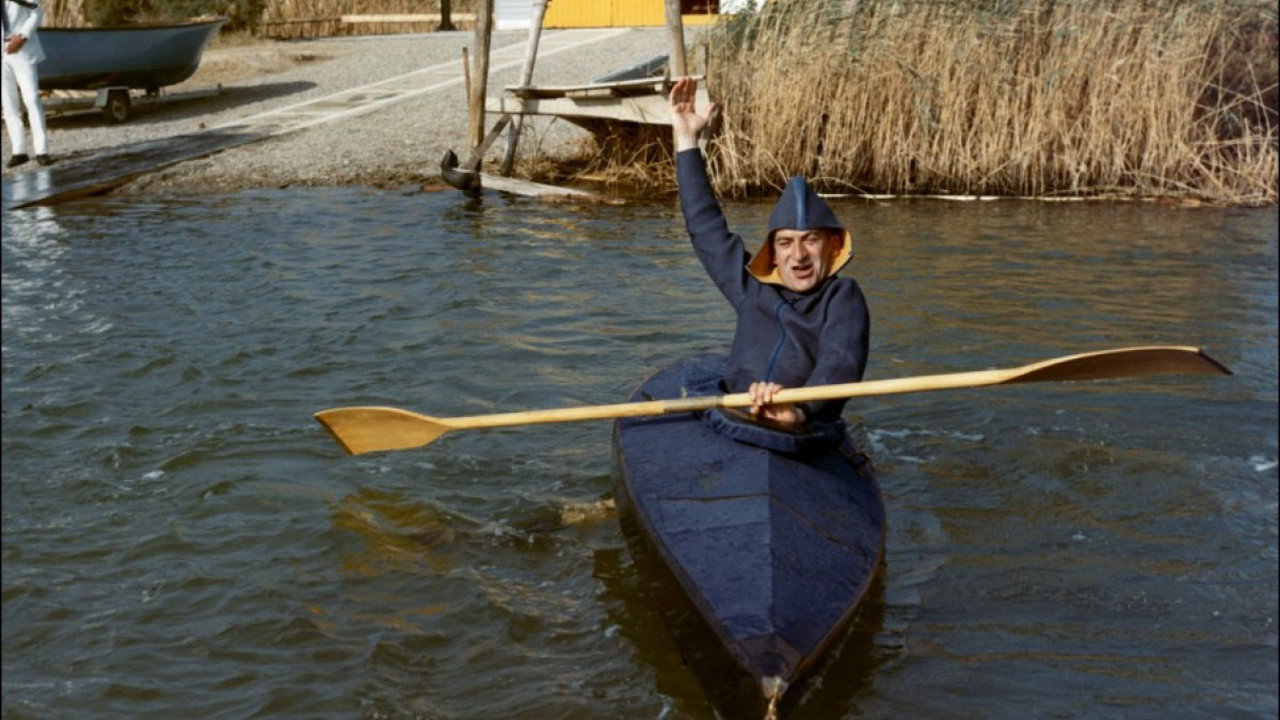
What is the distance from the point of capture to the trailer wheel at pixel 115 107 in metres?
17.1

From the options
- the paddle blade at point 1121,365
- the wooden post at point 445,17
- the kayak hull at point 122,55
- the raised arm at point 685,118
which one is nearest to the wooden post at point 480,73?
the kayak hull at point 122,55

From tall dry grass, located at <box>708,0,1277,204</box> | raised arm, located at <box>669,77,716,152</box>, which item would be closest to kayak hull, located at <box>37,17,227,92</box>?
tall dry grass, located at <box>708,0,1277,204</box>

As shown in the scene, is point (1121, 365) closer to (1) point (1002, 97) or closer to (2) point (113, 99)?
(1) point (1002, 97)

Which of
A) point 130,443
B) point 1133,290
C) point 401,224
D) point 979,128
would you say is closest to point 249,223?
point 401,224

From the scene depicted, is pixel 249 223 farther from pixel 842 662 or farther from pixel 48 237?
pixel 842 662

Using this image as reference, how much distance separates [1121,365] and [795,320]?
4.04 feet

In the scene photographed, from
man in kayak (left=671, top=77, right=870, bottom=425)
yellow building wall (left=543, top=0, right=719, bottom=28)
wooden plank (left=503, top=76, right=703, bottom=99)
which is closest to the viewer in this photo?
man in kayak (left=671, top=77, right=870, bottom=425)

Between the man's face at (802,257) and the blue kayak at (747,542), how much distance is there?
635mm

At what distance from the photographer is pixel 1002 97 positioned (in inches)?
496

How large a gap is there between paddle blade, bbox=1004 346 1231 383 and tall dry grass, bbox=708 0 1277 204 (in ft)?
25.4

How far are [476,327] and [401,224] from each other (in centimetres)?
351

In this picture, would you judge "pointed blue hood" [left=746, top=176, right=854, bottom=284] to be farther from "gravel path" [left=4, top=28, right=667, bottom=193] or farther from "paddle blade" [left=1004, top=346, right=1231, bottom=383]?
"gravel path" [left=4, top=28, right=667, bottom=193]

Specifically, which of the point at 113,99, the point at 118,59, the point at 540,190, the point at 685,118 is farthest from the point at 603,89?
the point at 113,99

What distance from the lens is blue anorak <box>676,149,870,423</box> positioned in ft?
17.1
